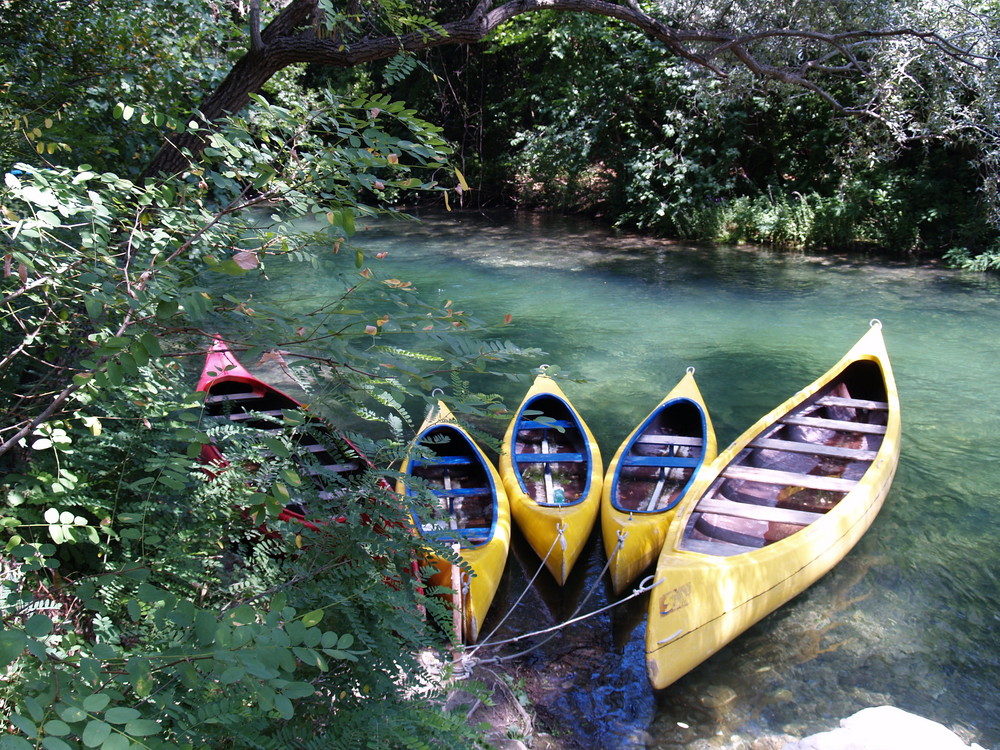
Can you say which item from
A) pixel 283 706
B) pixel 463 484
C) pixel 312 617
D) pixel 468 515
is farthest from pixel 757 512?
pixel 283 706

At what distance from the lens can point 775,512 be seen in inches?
163

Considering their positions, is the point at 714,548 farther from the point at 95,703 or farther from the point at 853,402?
the point at 95,703

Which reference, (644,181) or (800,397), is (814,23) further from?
(800,397)

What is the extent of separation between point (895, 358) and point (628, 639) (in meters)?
5.62

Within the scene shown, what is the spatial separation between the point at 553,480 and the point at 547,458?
0.16m

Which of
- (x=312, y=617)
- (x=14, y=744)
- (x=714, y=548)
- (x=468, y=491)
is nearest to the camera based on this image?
(x=14, y=744)

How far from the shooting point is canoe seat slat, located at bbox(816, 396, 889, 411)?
5391 millimetres

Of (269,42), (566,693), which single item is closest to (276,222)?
(269,42)

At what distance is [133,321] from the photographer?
5.74ft

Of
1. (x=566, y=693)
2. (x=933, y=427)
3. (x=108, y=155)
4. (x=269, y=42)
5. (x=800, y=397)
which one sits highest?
(x=269, y=42)

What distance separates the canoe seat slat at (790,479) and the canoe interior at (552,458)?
3.19 ft

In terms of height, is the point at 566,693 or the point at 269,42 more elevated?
the point at 269,42

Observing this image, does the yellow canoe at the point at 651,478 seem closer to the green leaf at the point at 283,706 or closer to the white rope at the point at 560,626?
the white rope at the point at 560,626

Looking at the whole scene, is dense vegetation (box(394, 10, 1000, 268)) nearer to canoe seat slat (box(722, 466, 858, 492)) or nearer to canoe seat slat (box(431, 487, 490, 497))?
canoe seat slat (box(722, 466, 858, 492))
